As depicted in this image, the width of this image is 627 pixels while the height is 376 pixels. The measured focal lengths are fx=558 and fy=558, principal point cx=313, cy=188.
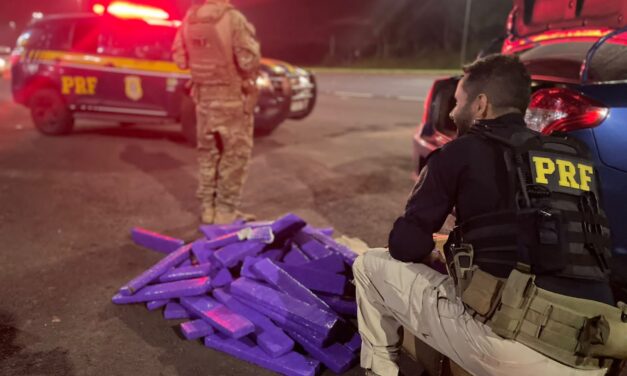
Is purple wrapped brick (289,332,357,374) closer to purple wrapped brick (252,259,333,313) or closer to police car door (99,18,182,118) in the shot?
purple wrapped brick (252,259,333,313)

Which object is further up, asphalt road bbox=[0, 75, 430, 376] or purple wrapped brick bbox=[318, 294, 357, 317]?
purple wrapped brick bbox=[318, 294, 357, 317]

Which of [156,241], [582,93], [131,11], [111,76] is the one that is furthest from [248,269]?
[131,11]

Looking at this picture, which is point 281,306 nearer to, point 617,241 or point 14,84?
point 617,241

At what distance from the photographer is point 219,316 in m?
3.04

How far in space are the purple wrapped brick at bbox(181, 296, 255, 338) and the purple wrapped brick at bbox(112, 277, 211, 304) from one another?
48 mm

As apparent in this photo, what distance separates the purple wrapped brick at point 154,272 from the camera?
11.2ft

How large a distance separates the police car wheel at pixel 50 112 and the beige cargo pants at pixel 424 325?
25.4 ft

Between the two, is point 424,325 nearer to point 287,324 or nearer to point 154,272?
point 287,324

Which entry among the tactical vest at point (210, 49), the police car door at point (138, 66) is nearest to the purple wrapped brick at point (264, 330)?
the tactical vest at point (210, 49)

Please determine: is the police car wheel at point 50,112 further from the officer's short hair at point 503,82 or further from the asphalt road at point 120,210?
the officer's short hair at point 503,82

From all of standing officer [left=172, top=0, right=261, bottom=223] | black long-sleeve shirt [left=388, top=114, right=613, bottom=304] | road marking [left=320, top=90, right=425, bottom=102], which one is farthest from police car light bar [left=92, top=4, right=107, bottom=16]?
black long-sleeve shirt [left=388, top=114, right=613, bottom=304]

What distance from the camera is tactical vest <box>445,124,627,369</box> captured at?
5.83 ft

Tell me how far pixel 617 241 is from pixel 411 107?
10.8 m

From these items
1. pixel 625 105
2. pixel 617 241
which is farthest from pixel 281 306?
pixel 625 105
